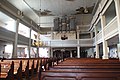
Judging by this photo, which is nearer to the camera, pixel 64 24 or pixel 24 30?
pixel 64 24

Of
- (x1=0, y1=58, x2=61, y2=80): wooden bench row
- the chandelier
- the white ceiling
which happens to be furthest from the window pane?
(x1=0, y1=58, x2=61, y2=80): wooden bench row

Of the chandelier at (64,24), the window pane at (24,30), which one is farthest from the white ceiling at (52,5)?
the window pane at (24,30)

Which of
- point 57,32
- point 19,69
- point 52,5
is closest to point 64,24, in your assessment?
point 57,32

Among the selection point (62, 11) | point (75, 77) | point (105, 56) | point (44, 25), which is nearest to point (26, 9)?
point (62, 11)

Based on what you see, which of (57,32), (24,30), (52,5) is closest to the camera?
(52,5)

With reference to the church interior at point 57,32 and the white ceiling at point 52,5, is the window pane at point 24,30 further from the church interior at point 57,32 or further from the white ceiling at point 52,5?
the white ceiling at point 52,5

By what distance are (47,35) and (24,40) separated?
5.97 m

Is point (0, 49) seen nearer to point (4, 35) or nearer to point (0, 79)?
point (4, 35)

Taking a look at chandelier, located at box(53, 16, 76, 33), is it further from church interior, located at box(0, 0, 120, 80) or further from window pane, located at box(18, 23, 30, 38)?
window pane, located at box(18, 23, 30, 38)

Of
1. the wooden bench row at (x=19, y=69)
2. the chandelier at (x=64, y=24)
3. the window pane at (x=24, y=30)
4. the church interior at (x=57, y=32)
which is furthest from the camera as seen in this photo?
the window pane at (x=24, y=30)

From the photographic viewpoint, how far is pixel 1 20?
11.8 metres

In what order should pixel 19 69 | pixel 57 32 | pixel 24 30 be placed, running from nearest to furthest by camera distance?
1. pixel 19 69
2. pixel 57 32
3. pixel 24 30

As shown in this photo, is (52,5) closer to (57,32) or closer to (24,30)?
(57,32)

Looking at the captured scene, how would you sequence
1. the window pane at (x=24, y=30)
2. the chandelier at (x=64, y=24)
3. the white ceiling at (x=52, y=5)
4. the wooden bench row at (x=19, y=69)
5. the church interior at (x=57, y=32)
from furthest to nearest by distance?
the window pane at (x=24, y=30) → the chandelier at (x=64, y=24) → the white ceiling at (x=52, y=5) → the church interior at (x=57, y=32) → the wooden bench row at (x=19, y=69)
